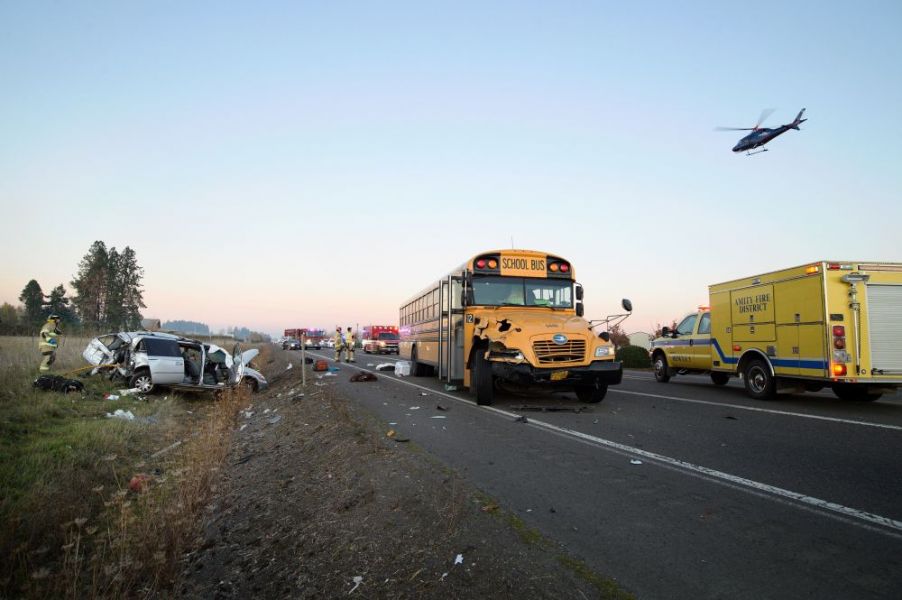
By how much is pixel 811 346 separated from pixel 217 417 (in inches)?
514

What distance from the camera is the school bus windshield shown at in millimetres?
11680

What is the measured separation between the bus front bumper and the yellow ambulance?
392 cm

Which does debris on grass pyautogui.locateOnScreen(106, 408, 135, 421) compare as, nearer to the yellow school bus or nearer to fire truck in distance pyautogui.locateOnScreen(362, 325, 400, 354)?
the yellow school bus

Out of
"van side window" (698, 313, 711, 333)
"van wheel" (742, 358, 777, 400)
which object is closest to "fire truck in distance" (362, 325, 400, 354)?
"van side window" (698, 313, 711, 333)

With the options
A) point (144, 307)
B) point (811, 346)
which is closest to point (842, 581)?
point (811, 346)

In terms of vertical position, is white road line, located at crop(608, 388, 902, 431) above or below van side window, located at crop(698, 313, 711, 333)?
below

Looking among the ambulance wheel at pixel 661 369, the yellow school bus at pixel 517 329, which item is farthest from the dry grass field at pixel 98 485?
the ambulance wheel at pixel 661 369

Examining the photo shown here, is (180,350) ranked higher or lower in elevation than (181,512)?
higher

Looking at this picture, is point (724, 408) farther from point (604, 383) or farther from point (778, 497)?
point (778, 497)

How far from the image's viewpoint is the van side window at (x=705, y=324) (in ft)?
45.8

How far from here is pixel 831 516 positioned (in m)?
4.05

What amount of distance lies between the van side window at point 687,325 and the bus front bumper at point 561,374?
6.22 meters

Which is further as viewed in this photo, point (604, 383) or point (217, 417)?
point (217, 417)

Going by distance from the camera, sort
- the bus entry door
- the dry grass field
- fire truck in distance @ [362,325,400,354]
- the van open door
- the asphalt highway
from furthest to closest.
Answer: fire truck in distance @ [362,325,400,354] < the van open door < the bus entry door < the dry grass field < the asphalt highway
